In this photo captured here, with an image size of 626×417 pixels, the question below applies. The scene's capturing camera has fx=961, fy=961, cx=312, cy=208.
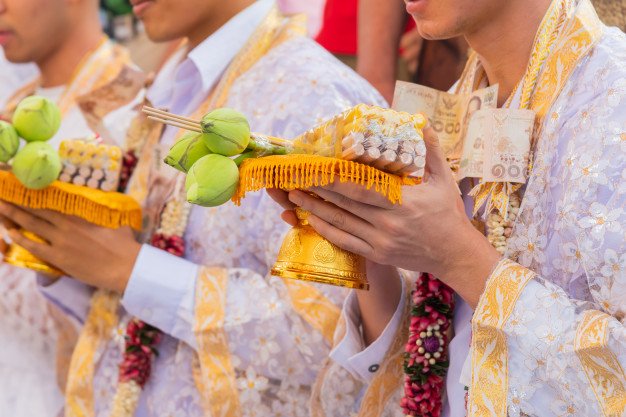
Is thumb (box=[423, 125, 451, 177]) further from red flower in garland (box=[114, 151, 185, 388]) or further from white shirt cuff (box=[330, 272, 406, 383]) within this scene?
red flower in garland (box=[114, 151, 185, 388])

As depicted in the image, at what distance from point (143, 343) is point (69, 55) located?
108 cm

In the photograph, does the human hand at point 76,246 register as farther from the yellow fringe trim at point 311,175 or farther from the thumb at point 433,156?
the thumb at point 433,156

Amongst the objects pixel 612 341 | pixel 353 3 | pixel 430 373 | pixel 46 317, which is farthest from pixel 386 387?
pixel 353 3

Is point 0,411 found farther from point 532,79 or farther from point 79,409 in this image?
point 532,79

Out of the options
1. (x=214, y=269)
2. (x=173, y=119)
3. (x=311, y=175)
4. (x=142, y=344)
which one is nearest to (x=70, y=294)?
(x=142, y=344)

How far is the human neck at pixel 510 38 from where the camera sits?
4.90ft

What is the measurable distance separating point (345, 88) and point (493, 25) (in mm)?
505

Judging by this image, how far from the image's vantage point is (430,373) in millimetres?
1522

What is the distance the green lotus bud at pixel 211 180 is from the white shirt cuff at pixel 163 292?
2.01ft

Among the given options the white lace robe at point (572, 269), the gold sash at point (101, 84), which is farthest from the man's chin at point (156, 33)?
the white lace robe at point (572, 269)

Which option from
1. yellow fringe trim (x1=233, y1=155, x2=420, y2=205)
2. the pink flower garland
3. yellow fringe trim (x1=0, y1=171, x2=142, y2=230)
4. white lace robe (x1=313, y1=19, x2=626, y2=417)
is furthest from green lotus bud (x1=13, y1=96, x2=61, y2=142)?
white lace robe (x1=313, y1=19, x2=626, y2=417)

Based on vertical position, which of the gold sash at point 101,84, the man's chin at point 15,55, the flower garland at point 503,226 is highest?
the flower garland at point 503,226

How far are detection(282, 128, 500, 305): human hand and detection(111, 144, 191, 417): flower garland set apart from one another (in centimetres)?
64

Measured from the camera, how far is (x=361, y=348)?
1648mm
